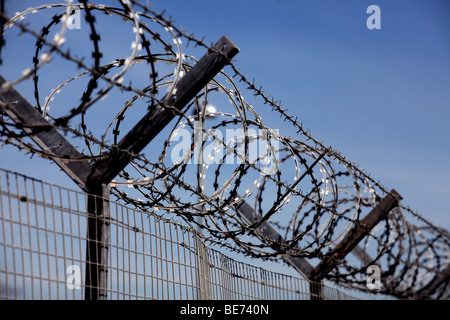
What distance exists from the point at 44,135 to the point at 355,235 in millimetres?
6313

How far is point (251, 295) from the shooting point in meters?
7.71

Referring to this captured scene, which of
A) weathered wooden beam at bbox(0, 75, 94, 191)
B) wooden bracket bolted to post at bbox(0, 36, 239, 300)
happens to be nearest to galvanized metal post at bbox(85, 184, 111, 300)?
wooden bracket bolted to post at bbox(0, 36, 239, 300)

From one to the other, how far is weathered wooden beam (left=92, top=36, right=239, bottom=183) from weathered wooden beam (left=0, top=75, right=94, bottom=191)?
6.6 inches

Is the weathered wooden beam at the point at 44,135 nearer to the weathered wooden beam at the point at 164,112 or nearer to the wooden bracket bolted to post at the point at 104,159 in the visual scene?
the wooden bracket bolted to post at the point at 104,159

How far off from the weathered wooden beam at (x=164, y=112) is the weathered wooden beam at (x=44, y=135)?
17 centimetres

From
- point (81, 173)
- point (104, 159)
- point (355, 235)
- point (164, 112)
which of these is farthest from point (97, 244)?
point (355, 235)

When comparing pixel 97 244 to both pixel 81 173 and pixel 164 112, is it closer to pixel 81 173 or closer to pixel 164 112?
pixel 81 173

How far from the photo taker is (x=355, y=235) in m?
10.0

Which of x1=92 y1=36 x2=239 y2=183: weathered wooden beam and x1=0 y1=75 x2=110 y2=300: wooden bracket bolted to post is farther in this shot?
x1=92 y1=36 x2=239 y2=183: weathered wooden beam

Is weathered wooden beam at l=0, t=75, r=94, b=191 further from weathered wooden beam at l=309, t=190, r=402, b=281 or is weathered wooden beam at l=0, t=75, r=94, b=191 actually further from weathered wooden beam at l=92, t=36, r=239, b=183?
weathered wooden beam at l=309, t=190, r=402, b=281

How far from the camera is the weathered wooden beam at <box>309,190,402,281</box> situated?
9.91 m

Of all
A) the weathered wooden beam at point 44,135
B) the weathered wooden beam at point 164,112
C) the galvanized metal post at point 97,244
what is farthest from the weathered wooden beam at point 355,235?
the weathered wooden beam at point 44,135

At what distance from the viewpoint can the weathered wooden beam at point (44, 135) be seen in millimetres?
5000
